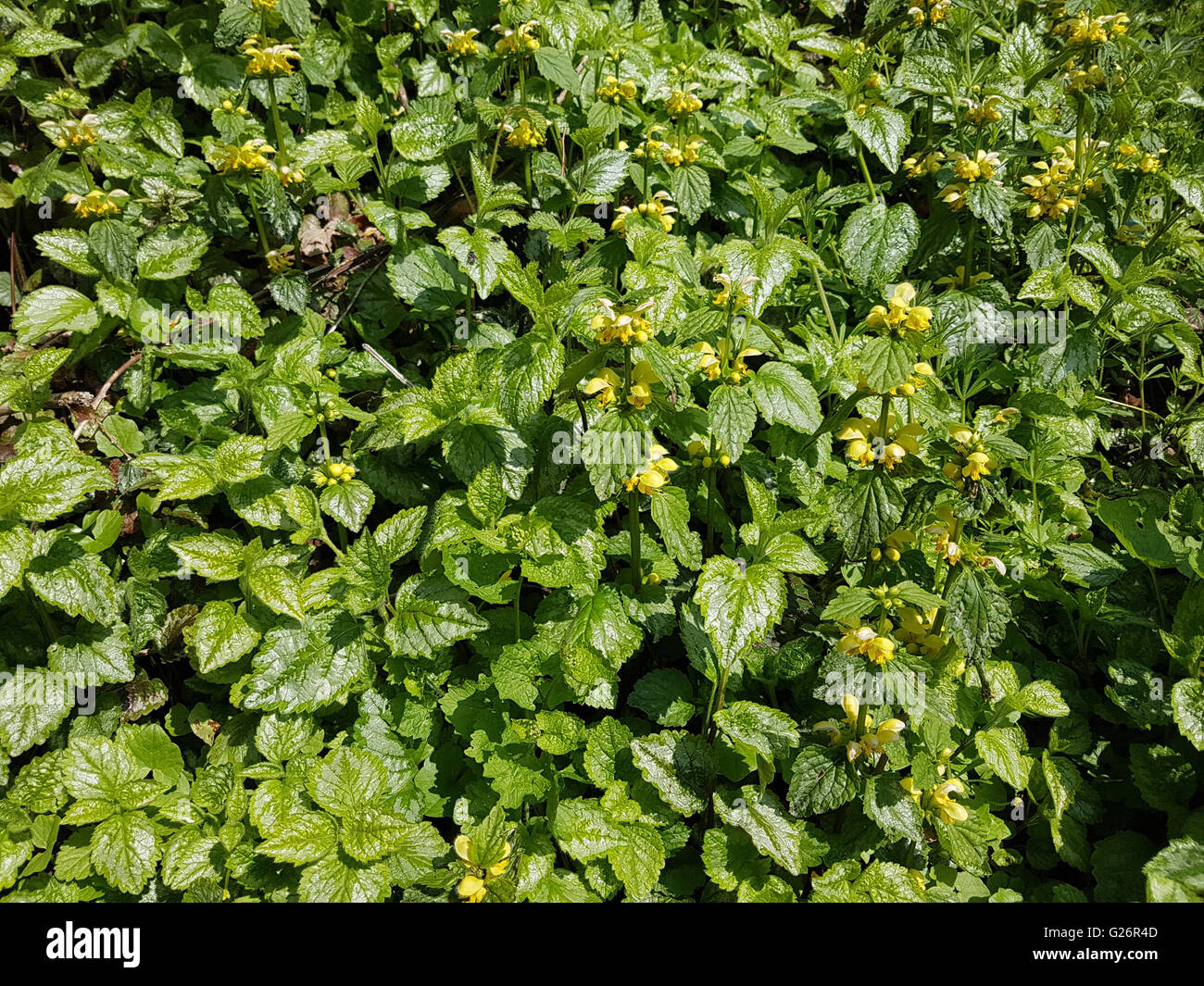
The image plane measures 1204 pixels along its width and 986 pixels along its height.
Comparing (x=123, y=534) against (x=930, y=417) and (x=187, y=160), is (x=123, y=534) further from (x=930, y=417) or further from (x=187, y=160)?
(x=930, y=417)

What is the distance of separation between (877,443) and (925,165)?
74.8 inches

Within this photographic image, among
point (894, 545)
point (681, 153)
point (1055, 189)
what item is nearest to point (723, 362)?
point (894, 545)

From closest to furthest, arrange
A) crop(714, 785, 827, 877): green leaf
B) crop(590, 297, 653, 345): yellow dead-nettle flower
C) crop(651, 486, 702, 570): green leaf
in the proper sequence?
crop(590, 297, 653, 345): yellow dead-nettle flower → crop(714, 785, 827, 877): green leaf → crop(651, 486, 702, 570): green leaf

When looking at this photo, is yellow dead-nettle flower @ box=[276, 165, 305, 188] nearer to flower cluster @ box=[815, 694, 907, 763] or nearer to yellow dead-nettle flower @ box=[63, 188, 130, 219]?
yellow dead-nettle flower @ box=[63, 188, 130, 219]

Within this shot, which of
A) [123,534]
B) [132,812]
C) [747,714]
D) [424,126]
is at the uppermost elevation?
[424,126]

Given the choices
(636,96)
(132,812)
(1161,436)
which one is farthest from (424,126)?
(1161,436)

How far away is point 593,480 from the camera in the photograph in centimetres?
211

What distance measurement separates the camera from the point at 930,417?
2.51m

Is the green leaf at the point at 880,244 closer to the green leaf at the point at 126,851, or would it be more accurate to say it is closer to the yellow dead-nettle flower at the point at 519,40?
the yellow dead-nettle flower at the point at 519,40

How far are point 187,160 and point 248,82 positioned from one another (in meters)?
0.46

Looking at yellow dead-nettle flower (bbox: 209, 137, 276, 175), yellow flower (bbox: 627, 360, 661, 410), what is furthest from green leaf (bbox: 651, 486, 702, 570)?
yellow dead-nettle flower (bbox: 209, 137, 276, 175)

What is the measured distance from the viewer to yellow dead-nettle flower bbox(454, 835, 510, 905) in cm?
195

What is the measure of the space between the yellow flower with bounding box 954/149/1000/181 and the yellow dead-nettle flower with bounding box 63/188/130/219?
3427 mm

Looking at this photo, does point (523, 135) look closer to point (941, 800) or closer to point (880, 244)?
point (880, 244)
